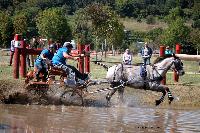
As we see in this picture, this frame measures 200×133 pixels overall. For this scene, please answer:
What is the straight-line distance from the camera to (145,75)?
54.5 ft

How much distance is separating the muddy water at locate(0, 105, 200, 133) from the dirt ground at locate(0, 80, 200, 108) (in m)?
0.78

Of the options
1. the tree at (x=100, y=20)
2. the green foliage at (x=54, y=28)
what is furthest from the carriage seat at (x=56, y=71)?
the green foliage at (x=54, y=28)

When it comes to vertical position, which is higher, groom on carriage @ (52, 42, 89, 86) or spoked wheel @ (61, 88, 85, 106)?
groom on carriage @ (52, 42, 89, 86)

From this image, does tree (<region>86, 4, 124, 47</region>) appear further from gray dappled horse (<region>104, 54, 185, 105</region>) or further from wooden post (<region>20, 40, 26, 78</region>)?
gray dappled horse (<region>104, 54, 185, 105</region>)

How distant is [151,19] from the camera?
6934 inches

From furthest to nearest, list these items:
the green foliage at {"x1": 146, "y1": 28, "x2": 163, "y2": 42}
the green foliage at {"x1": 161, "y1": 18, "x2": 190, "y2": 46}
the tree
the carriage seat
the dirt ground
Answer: the green foliage at {"x1": 146, "y1": 28, "x2": 163, "y2": 42} < the green foliage at {"x1": 161, "y1": 18, "x2": 190, "y2": 46} < the tree < the dirt ground < the carriage seat

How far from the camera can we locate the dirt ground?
16906 mm

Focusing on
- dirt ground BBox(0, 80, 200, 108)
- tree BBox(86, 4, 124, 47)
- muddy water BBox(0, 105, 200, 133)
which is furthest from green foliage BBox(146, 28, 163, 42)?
muddy water BBox(0, 105, 200, 133)

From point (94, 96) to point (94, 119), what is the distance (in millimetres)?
4940

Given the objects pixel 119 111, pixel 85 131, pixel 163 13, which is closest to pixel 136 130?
pixel 85 131

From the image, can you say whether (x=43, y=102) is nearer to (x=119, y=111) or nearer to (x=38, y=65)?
(x=38, y=65)

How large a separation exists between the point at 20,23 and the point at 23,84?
3183 inches

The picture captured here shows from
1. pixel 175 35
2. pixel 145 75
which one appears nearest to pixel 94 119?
pixel 145 75

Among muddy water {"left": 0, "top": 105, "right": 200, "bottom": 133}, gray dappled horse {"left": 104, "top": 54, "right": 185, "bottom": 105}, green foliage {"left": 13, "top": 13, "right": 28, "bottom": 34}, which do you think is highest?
green foliage {"left": 13, "top": 13, "right": 28, "bottom": 34}
